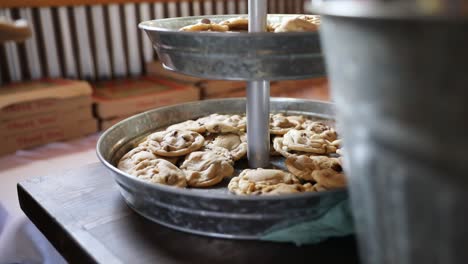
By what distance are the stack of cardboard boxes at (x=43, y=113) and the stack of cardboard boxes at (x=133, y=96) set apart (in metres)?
0.09

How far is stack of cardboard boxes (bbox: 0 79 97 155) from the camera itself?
2.15 meters

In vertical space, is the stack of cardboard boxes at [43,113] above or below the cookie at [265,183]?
below

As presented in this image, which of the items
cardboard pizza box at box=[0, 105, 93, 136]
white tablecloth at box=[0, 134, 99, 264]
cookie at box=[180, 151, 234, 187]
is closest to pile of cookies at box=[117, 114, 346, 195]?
cookie at box=[180, 151, 234, 187]

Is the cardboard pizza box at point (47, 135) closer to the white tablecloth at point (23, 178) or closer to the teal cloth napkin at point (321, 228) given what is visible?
the white tablecloth at point (23, 178)

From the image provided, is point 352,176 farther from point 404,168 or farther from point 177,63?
point 177,63

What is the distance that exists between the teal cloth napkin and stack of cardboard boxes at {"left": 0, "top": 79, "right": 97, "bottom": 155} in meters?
1.77

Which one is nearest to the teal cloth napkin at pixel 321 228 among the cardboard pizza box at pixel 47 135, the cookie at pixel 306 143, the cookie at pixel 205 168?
the cookie at pixel 205 168

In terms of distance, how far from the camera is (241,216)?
2.70 ft

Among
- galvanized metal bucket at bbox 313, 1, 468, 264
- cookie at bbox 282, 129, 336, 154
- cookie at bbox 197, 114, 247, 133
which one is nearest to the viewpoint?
galvanized metal bucket at bbox 313, 1, 468, 264

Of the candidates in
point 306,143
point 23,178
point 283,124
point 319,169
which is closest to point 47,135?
point 23,178

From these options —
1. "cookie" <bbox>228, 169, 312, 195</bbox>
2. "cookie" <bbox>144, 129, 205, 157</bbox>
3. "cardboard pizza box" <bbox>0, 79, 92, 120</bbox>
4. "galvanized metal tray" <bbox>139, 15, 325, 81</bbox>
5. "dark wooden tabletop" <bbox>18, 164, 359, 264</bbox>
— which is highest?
"galvanized metal tray" <bbox>139, 15, 325, 81</bbox>

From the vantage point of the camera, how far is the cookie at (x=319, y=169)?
0.91 meters

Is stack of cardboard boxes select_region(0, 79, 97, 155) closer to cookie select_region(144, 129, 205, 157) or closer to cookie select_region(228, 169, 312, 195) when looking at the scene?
cookie select_region(144, 129, 205, 157)

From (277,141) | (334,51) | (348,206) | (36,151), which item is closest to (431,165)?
(334,51)
